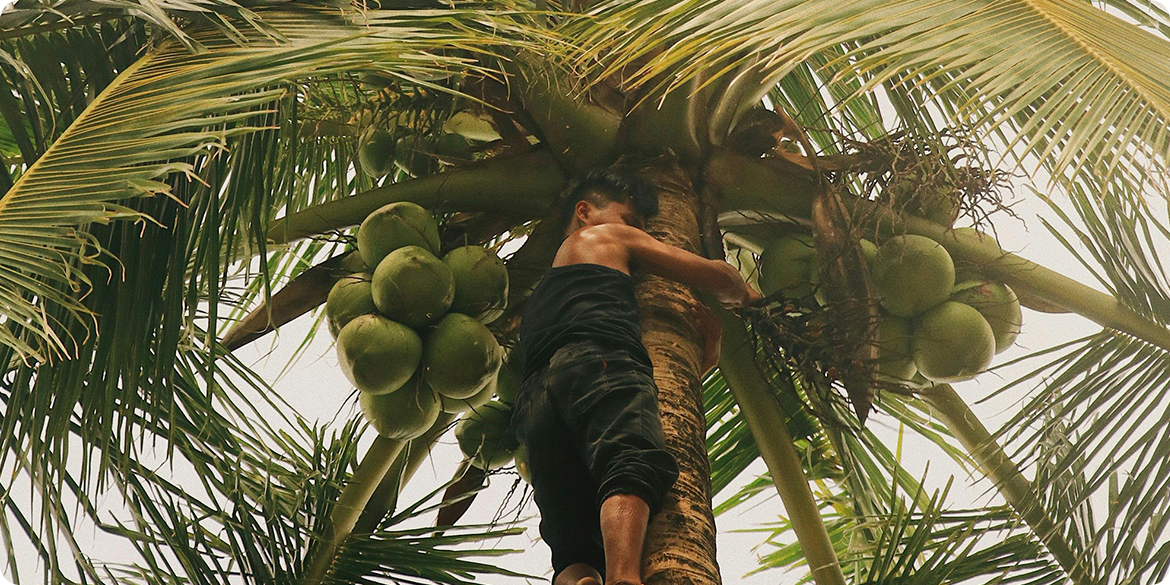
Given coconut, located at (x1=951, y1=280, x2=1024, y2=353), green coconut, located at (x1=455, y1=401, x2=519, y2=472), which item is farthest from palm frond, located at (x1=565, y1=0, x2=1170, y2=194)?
green coconut, located at (x1=455, y1=401, x2=519, y2=472)

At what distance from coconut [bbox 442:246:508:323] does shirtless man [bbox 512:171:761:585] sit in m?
0.21

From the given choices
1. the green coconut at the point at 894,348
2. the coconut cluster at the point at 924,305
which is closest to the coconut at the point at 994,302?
the coconut cluster at the point at 924,305

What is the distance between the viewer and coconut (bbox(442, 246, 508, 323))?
2746 millimetres

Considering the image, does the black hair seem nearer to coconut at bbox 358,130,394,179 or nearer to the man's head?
the man's head

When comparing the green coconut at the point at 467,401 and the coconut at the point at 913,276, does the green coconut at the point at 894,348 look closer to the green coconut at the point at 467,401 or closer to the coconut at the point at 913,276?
the coconut at the point at 913,276

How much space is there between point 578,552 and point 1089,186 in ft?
4.95

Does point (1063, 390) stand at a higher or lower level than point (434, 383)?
higher

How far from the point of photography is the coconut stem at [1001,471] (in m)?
2.88

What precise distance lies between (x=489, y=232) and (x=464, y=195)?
0.50 feet

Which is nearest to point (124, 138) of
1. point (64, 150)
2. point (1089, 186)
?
point (64, 150)

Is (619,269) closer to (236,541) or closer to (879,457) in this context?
(236,541)

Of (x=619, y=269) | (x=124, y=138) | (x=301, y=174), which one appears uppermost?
(x=301, y=174)

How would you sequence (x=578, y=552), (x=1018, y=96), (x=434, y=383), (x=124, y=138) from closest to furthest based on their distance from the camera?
(x=1018, y=96), (x=124, y=138), (x=578, y=552), (x=434, y=383)

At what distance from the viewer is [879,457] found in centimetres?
364
